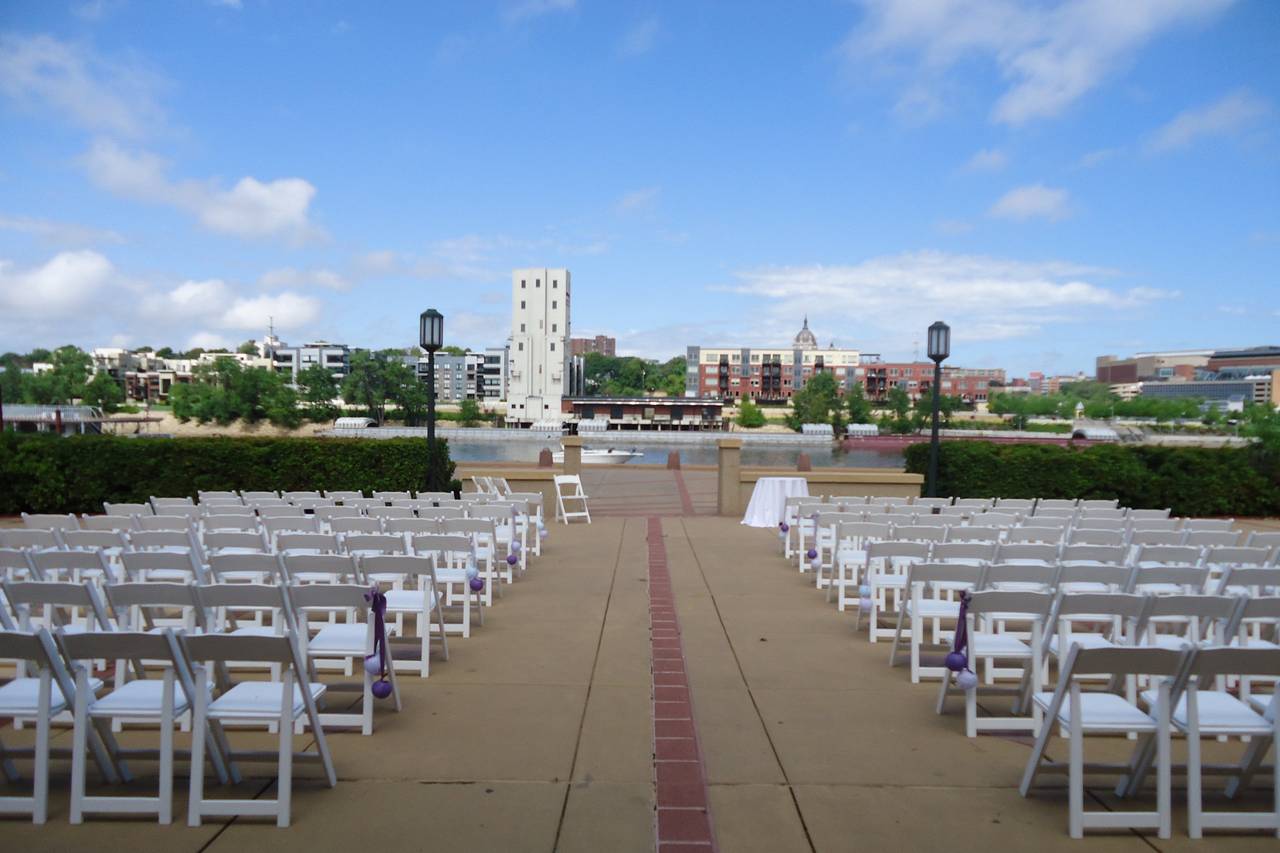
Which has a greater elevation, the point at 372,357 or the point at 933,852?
the point at 372,357

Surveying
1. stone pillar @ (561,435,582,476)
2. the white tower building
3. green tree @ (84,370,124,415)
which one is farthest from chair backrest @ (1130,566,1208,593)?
green tree @ (84,370,124,415)

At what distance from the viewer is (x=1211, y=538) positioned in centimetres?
838

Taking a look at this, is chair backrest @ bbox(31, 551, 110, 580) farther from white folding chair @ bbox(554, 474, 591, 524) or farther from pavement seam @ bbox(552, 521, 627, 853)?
white folding chair @ bbox(554, 474, 591, 524)

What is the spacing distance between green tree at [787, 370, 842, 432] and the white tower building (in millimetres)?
34137

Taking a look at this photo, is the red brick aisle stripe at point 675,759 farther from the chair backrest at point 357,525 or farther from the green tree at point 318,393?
the green tree at point 318,393

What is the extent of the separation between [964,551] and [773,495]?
8194 mm

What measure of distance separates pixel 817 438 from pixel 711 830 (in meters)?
97.8

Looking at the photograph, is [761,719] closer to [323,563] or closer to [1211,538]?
[323,563]

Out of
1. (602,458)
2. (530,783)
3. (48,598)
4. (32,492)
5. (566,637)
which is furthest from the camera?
(602,458)

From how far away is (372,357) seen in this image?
123062 millimetres

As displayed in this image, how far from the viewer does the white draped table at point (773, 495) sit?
14836 millimetres

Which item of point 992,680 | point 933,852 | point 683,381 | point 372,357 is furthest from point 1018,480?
point 683,381

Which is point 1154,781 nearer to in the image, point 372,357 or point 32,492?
point 32,492

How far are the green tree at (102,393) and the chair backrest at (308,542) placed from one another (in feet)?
412
